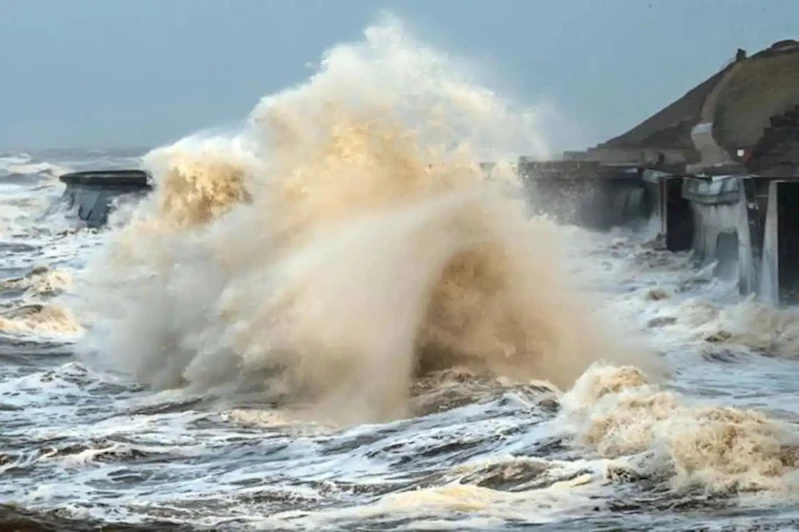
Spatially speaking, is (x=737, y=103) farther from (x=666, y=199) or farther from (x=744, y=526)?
(x=744, y=526)

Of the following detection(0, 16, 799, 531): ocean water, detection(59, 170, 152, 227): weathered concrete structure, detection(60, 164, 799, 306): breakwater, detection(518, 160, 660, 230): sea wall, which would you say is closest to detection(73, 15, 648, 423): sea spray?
detection(0, 16, 799, 531): ocean water

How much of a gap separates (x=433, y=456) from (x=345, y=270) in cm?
359

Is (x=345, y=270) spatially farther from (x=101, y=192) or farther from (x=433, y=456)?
(x=101, y=192)

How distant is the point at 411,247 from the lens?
11250 millimetres

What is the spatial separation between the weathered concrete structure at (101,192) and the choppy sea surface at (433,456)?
2571cm

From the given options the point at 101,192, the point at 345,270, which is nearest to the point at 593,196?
the point at 101,192

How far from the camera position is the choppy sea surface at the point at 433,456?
Answer: 642 cm

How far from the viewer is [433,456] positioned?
7730 mm

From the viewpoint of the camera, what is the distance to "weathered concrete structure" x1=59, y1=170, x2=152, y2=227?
124 ft

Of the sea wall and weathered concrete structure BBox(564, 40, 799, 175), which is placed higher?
weathered concrete structure BBox(564, 40, 799, 175)

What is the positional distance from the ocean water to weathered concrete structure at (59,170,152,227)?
2155 cm

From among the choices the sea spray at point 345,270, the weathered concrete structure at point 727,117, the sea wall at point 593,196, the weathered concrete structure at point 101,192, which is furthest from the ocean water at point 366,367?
the weathered concrete structure at point 727,117

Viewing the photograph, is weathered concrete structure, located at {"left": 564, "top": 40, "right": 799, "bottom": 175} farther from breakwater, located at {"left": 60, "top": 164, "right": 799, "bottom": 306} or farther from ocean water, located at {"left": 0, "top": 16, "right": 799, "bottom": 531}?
ocean water, located at {"left": 0, "top": 16, "right": 799, "bottom": 531}

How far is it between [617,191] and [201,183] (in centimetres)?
2041
